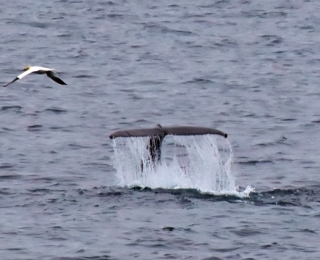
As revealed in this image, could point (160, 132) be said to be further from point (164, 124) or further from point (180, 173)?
point (164, 124)

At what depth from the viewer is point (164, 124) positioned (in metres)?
30.6

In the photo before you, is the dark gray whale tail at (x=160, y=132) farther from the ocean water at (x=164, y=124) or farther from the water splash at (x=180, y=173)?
the ocean water at (x=164, y=124)

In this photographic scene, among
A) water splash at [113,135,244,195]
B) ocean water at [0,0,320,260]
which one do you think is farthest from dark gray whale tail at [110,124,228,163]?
ocean water at [0,0,320,260]

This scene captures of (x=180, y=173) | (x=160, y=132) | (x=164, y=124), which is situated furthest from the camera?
(x=164, y=124)

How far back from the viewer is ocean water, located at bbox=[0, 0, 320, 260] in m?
19.6

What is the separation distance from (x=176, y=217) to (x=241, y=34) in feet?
85.4

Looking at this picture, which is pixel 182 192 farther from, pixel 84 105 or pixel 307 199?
pixel 84 105

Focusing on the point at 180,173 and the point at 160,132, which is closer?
the point at 160,132

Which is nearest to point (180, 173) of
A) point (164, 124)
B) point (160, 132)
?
point (160, 132)

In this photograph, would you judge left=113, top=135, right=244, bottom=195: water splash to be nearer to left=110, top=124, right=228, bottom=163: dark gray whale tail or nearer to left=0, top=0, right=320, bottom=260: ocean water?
left=0, top=0, right=320, bottom=260: ocean water

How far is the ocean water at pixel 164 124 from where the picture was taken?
64.2 feet

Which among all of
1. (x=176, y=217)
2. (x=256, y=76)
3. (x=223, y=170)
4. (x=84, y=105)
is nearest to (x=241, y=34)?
(x=256, y=76)

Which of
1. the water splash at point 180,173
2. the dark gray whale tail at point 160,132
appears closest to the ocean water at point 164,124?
the water splash at point 180,173

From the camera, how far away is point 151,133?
71.8 ft
